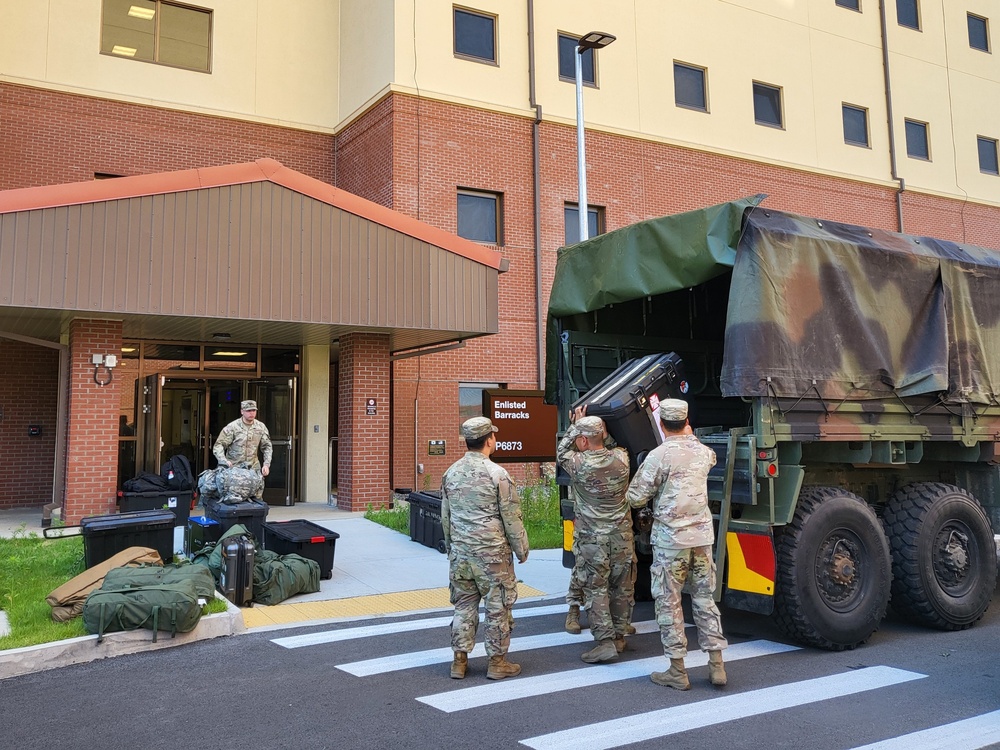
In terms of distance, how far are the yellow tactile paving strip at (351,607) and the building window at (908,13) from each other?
939 inches

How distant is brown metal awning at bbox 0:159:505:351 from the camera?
440 inches

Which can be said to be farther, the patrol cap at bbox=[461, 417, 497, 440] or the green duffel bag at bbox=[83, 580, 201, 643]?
the green duffel bag at bbox=[83, 580, 201, 643]

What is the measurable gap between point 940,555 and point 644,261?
3.44m

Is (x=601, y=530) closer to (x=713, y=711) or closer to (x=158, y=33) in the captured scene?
(x=713, y=711)

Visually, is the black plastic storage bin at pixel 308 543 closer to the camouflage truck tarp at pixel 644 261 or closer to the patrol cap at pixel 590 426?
the camouflage truck tarp at pixel 644 261

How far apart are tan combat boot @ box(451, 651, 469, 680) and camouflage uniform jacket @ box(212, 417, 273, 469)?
19.8 feet

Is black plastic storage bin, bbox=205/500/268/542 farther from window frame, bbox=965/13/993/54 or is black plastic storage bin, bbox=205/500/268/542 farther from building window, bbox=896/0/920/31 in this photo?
window frame, bbox=965/13/993/54

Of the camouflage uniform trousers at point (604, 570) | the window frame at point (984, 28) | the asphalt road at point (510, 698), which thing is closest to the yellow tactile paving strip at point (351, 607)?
the asphalt road at point (510, 698)

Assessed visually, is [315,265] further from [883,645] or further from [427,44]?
[883,645]

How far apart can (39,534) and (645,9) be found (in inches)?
682

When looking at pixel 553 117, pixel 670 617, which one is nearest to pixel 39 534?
pixel 670 617

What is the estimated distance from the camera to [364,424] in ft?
48.2

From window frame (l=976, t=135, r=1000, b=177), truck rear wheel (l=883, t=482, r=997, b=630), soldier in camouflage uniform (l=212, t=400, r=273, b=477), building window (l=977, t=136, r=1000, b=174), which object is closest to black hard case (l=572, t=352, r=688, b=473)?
truck rear wheel (l=883, t=482, r=997, b=630)

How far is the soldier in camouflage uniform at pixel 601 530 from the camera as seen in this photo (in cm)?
591
